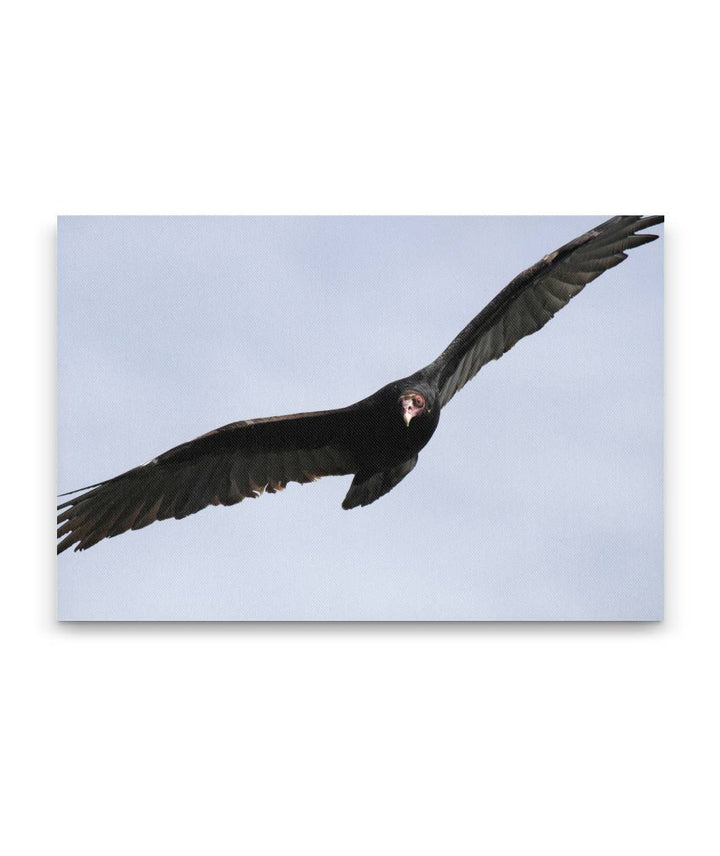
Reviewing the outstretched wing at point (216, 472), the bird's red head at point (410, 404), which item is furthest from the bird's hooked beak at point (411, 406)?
the outstretched wing at point (216, 472)

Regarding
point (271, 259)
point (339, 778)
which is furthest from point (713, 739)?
point (271, 259)

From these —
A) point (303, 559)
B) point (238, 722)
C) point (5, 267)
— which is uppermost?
point (5, 267)

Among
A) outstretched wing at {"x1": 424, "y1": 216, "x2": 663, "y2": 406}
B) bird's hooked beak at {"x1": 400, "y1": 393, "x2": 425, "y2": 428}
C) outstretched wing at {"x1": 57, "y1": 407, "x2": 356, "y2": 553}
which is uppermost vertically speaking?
outstretched wing at {"x1": 424, "y1": 216, "x2": 663, "y2": 406}

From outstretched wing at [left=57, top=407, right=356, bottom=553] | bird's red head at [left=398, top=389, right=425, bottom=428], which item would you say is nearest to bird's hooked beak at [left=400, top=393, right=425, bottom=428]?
bird's red head at [left=398, top=389, right=425, bottom=428]

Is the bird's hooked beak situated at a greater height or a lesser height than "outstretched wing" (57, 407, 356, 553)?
greater

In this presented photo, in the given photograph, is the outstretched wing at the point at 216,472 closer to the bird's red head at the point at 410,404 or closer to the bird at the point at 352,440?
the bird at the point at 352,440

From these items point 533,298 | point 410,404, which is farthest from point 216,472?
point 533,298

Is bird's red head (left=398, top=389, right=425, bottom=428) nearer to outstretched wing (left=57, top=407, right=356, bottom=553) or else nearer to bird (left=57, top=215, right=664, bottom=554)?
bird (left=57, top=215, right=664, bottom=554)
